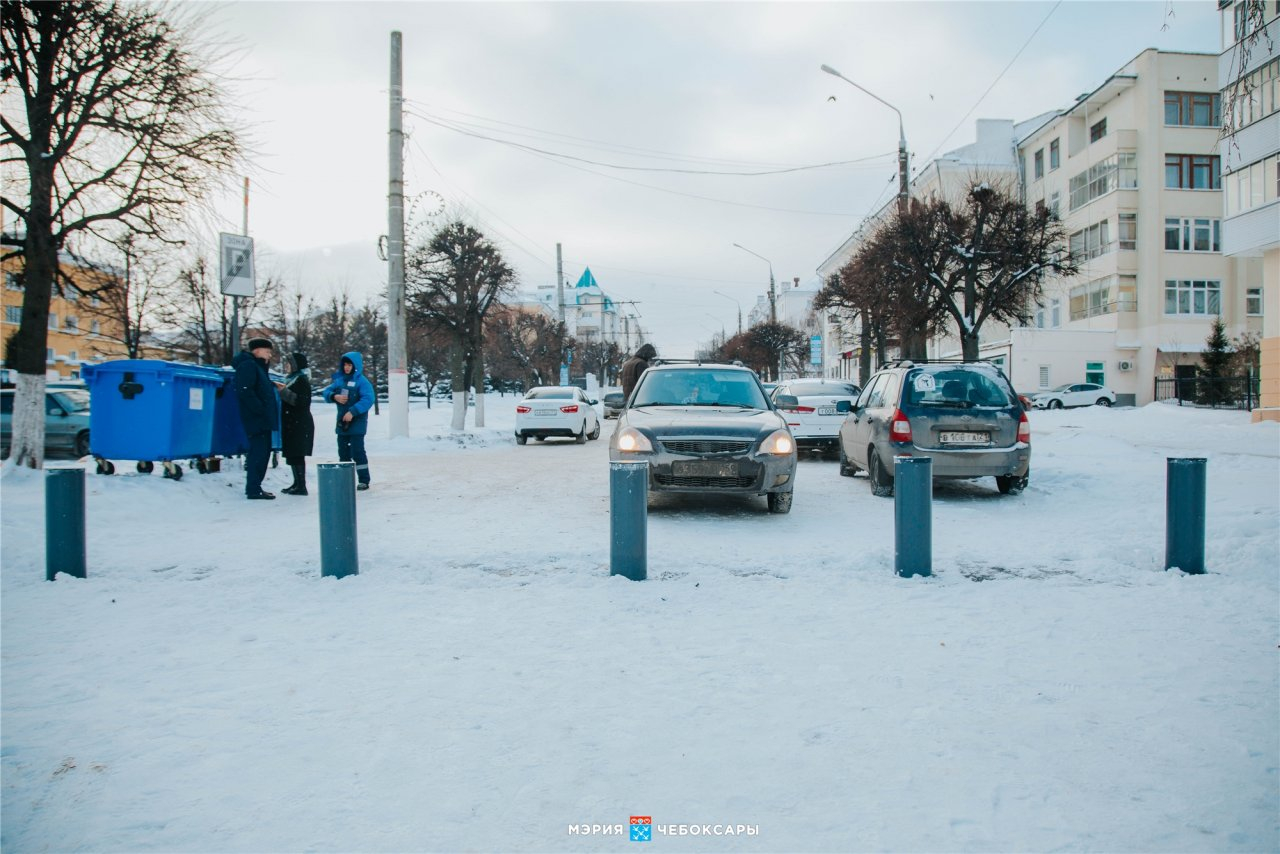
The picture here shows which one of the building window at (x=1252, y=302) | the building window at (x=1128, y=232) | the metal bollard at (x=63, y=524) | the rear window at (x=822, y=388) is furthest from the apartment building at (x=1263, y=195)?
the metal bollard at (x=63, y=524)

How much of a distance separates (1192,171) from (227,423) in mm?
44598

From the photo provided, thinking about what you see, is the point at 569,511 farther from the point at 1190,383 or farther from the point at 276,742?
the point at 1190,383

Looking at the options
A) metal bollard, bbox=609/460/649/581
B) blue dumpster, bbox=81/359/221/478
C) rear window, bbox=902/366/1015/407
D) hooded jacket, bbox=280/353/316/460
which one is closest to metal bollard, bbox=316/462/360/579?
metal bollard, bbox=609/460/649/581

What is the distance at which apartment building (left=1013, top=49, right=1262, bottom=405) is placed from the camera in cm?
3844

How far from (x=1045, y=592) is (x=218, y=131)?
41.5 ft

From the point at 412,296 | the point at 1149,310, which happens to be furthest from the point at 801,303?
the point at 412,296

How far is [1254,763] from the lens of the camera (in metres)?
2.89

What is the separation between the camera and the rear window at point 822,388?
16.6m

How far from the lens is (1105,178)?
40.4m

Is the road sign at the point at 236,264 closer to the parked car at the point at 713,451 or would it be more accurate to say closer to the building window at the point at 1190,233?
the parked car at the point at 713,451

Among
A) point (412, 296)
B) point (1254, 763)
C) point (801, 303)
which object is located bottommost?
point (1254, 763)

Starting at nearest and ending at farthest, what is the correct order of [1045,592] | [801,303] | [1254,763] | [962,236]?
[1254,763] → [1045,592] → [962,236] → [801,303]

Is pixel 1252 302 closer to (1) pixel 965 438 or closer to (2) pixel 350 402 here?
(1) pixel 965 438

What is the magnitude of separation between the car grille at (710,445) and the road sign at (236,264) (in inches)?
310
